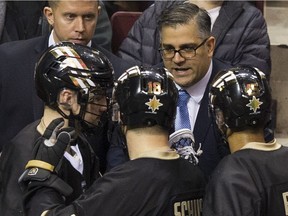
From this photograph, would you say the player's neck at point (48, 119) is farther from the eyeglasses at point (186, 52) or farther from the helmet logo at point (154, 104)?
the eyeglasses at point (186, 52)

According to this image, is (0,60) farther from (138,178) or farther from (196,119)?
(138,178)

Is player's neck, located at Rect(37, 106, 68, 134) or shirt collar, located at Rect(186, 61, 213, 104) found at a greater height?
player's neck, located at Rect(37, 106, 68, 134)

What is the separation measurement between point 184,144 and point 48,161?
91 centimetres

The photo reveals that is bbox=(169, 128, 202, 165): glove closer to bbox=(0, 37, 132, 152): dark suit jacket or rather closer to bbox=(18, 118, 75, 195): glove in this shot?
bbox=(18, 118, 75, 195): glove

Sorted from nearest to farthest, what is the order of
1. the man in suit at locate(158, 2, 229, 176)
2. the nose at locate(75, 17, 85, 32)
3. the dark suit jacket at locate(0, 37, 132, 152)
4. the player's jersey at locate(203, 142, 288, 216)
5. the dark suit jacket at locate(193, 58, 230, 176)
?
1. the player's jersey at locate(203, 142, 288, 216)
2. the dark suit jacket at locate(193, 58, 230, 176)
3. the man in suit at locate(158, 2, 229, 176)
4. the dark suit jacket at locate(0, 37, 132, 152)
5. the nose at locate(75, 17, 85, 32)

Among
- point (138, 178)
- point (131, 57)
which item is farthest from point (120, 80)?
point (131, 57)

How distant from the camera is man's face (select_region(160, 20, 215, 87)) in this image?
187 inches

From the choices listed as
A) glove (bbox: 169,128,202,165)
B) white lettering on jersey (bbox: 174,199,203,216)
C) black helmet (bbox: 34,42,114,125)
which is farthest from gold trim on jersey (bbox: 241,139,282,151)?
black helmet (bbox: 34,42,114,125)

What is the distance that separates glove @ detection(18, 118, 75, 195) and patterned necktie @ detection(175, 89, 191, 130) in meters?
1.10

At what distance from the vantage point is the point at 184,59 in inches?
188

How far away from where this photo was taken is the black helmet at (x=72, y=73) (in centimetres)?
379

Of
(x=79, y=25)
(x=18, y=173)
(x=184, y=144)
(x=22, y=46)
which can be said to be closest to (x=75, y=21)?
(x=79, y=25)

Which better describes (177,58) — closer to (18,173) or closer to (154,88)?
(154,88)

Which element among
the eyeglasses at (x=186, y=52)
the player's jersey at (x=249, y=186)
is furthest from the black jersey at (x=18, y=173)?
the eyeglasses at (x=186, y=52)
